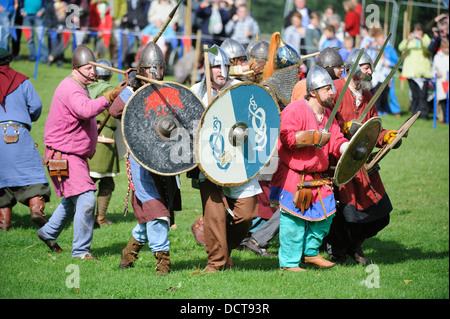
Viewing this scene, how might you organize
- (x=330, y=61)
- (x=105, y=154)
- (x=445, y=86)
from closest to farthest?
(x=330, y=61) → (x=105, y=154) → (x=445, y=86)

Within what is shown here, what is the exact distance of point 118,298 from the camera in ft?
16.9

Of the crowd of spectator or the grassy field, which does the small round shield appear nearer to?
the grassy field

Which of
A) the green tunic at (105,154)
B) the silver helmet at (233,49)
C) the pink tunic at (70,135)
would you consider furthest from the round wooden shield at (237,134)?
the green tunic at (105,154)

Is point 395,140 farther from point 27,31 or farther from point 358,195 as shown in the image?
point 27,31

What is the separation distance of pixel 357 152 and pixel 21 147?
348 centimetres

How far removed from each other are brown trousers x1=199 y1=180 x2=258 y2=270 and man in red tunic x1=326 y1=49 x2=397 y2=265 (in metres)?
1.00

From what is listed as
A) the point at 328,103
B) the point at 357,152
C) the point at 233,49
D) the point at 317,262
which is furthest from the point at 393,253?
the point at 233,49

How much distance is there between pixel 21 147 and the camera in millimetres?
7043

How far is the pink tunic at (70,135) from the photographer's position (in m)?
6.15

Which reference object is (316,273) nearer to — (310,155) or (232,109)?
(310,155)

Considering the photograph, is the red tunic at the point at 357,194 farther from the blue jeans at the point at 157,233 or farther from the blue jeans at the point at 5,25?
the blue jeans at the point at 5,25

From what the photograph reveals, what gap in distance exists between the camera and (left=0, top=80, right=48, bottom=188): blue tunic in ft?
22.7

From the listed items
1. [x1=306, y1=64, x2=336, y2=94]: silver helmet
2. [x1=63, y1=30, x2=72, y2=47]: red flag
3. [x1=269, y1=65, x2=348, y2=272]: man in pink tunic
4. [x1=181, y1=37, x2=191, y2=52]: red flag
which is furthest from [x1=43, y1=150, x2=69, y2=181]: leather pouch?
[x1=63, y1=30, x2=72, y2=47]: red flag
